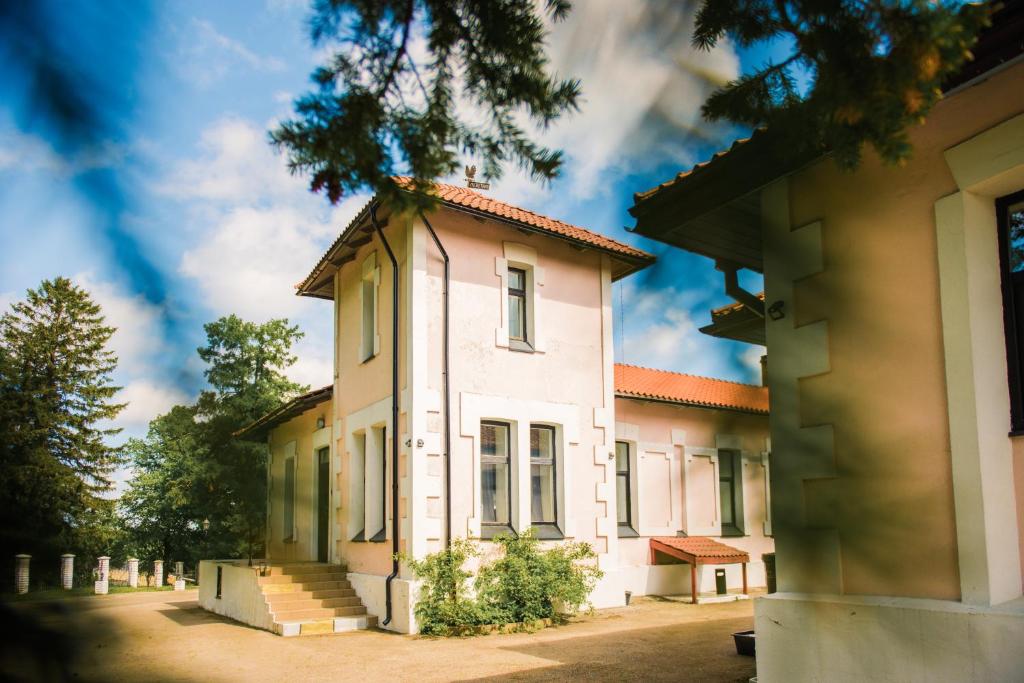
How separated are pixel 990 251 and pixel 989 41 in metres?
0.71

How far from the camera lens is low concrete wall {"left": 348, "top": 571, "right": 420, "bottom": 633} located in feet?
31.9

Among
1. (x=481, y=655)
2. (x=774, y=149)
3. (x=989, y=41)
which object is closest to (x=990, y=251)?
(x=989, y=41)

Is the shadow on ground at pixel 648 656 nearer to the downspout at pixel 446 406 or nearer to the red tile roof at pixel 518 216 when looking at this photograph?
the downspout at pixel 446 406

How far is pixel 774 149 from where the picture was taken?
0.96 metres

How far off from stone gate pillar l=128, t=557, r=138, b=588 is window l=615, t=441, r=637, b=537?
13229 millimetres

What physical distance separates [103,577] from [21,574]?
6cm

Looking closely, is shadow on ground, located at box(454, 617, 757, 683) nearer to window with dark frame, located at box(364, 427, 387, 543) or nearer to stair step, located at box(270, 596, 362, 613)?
window with dark frame, located at box(364, 427, 387, 543)

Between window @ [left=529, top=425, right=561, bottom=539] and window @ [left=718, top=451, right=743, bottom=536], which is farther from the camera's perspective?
window @ [left=529, top=425, right=561, bottom=539]

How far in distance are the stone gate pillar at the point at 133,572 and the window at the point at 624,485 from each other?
13.2 meters

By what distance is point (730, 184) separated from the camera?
4.71ft

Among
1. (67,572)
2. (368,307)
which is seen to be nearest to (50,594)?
(67,572)

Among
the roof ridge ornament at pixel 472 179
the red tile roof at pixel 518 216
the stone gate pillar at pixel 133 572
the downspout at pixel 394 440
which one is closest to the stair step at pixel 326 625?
the downspout at pixel 394 440

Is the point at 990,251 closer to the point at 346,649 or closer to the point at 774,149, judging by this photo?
the point at 774,149

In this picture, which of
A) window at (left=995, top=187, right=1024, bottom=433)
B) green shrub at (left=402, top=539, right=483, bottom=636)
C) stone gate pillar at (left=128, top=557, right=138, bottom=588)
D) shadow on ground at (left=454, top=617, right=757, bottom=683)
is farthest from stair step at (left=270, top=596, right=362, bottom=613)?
stone gate pillar at (left=128, top=557, right=138, bottom=588)
